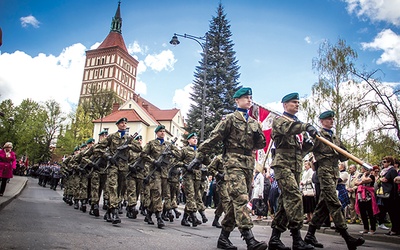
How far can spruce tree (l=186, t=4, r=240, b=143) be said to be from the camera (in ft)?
102

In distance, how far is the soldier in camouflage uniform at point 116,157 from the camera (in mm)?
7953

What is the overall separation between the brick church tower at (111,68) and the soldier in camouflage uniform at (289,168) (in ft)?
316

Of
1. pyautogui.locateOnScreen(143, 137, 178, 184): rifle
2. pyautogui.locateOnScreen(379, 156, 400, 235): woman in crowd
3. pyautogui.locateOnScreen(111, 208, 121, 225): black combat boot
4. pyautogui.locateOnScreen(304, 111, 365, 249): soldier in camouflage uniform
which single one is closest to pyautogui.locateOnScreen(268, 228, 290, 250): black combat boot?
pyautogui.locateOnScreen(304, 111, 365, 249): soldier in camouflage uniform

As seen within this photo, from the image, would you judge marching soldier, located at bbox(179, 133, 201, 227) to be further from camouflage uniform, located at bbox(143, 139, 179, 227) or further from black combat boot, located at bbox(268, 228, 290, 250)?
black combat boot, located at bbox(268, 228, 290, 250)

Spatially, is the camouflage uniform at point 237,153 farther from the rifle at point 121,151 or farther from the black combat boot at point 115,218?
the rifle at point 121,151

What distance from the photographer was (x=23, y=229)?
592 centimetres

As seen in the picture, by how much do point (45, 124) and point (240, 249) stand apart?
64.1m

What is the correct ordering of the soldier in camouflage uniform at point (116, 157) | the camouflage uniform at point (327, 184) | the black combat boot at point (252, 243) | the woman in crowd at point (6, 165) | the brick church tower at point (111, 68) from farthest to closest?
the brick church tower at point (111, 68)
the woman in crowd at point (6, 165)
the soldier in camouflage uniform at point (116, 157)
the camouflage uniform at point (327, 184)
the black combat boot at point (252, 243)

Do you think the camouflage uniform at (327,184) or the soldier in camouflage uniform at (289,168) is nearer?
the soldier in camouflage uniform at (289,168)

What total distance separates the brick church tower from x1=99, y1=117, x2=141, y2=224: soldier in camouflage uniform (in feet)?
302

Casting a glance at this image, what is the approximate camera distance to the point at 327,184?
5902mm

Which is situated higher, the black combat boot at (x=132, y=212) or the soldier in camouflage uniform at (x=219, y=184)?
the soldier in camouflage uniform at (x=219, y=184)

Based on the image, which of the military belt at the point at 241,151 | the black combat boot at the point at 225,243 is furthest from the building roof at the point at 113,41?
the black combat boot at the point at 225,243

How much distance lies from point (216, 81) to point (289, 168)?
2834 centimetres
